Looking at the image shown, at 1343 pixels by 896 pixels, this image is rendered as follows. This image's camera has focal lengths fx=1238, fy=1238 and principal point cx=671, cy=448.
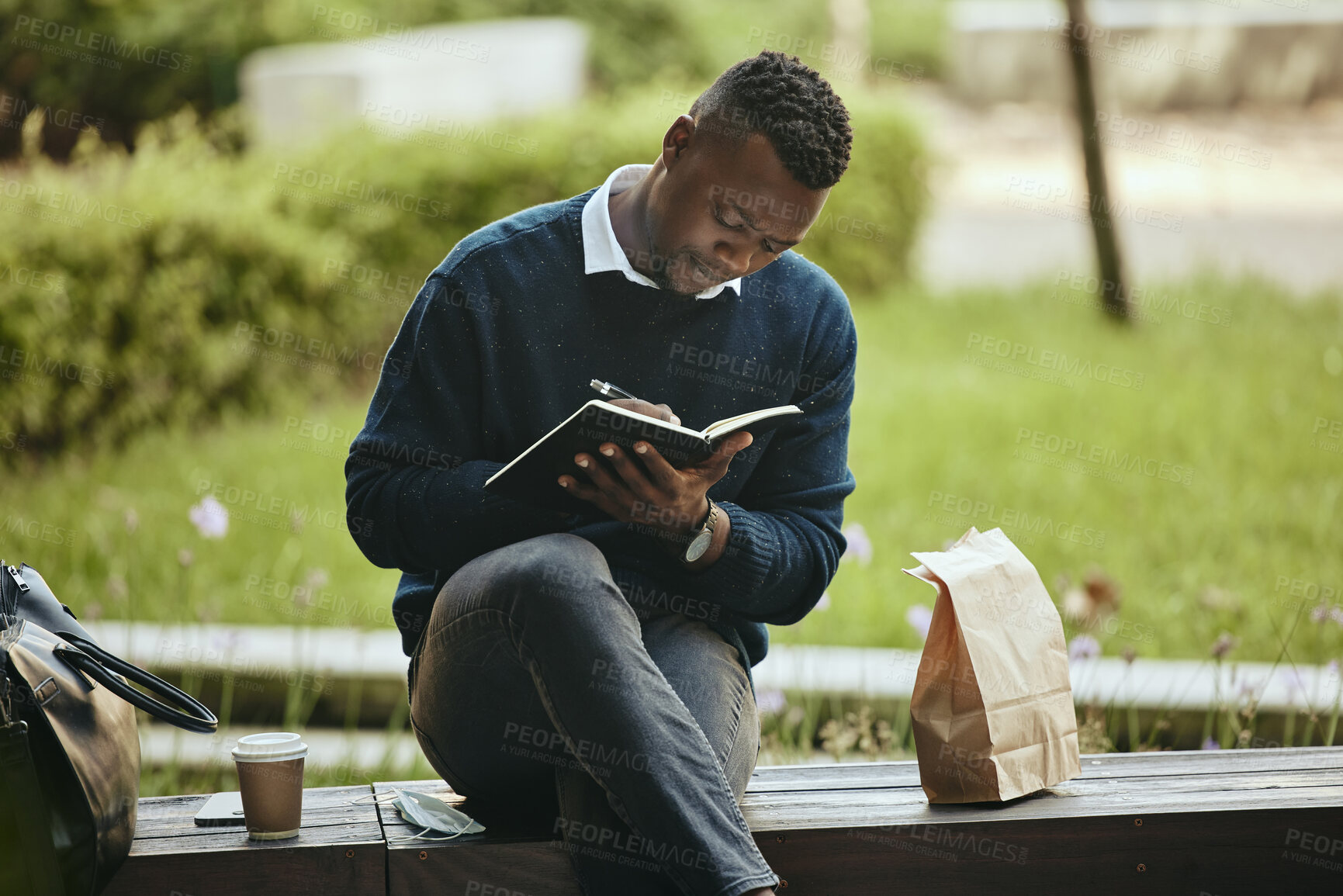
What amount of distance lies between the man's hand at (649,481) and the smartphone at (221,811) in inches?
28.2

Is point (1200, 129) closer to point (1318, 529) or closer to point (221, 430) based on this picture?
point (1318, 529)

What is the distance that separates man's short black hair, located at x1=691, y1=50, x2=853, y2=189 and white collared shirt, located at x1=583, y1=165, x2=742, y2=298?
0.23 m

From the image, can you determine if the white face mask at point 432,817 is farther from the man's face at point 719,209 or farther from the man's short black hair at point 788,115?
the man's short black hair at point 788,115

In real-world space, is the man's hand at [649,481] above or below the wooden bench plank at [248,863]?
above

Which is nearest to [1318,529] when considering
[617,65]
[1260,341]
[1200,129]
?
[1260,341]

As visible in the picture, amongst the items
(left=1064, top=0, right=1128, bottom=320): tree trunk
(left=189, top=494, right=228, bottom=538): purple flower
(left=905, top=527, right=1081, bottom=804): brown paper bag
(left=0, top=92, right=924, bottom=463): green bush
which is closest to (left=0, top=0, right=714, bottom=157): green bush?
(left=0, top=92, right=924, bottom=463): green bush

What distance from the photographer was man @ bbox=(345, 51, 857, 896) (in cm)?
166

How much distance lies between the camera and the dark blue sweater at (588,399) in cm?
189

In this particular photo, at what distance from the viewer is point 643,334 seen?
6.72 feet

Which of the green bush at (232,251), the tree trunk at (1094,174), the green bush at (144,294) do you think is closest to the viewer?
the green bush at (144,294)

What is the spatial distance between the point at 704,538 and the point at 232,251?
14.3 ft

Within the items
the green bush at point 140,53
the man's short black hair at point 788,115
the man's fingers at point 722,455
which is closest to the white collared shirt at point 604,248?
the man's short black hair at point 788,115

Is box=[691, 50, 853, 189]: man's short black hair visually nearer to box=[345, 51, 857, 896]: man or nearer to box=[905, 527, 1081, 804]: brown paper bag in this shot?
box=[345, 51, 857, 896]: man

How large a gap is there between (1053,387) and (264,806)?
4855mm
